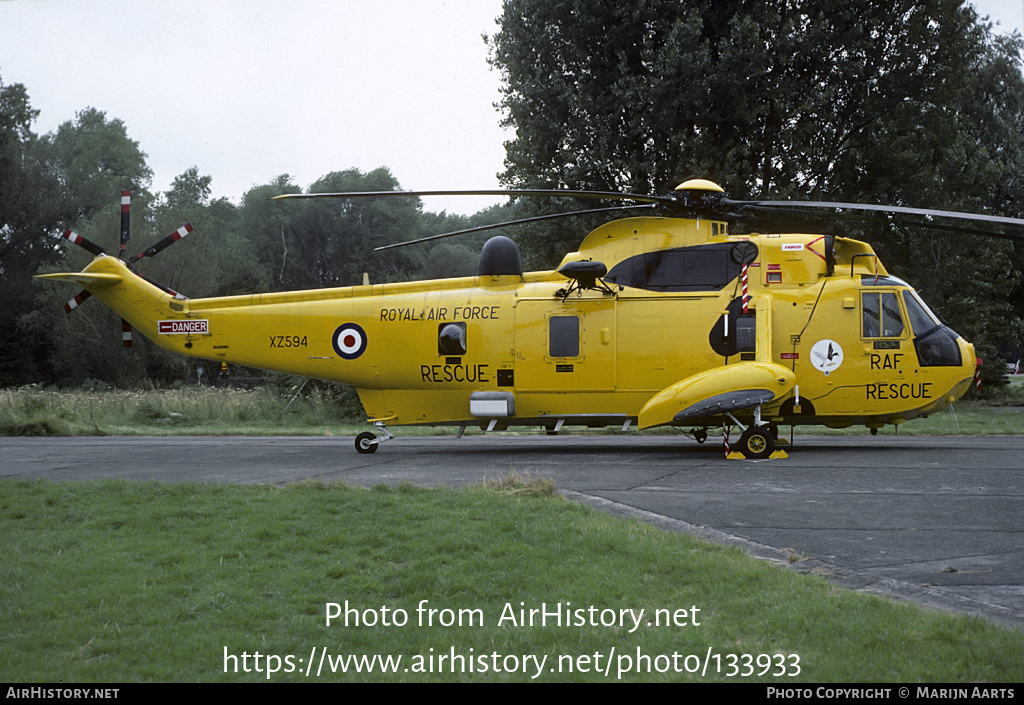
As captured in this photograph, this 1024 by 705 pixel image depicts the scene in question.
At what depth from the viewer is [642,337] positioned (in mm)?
13961

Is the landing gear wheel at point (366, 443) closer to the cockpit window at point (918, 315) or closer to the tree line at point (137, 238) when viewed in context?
the cockpit window at point (918, 315)

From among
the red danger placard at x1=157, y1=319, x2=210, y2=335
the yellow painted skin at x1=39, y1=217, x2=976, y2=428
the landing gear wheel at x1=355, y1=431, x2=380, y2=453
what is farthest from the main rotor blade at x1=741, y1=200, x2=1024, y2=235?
the red danger placard at x1=157, y1=319, x2=210, y2=335

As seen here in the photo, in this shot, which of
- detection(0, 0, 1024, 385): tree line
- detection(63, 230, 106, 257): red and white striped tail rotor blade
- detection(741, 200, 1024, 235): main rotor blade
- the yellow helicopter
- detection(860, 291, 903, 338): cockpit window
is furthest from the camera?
detection(0, 0, 1024, 385): tree line

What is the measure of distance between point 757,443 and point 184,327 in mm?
→ 9987

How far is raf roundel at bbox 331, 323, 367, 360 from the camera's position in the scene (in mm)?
14891

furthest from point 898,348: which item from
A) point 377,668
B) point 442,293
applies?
point 377,668

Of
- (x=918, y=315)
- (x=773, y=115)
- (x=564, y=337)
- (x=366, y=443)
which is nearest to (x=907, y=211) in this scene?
(x=918, y=315)

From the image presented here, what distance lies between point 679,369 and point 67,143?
78.4 m

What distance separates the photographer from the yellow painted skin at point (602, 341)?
13516 millimetres

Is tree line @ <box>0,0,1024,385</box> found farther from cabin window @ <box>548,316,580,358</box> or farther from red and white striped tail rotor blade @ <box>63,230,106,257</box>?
red and white striped tail rotor blade @ <box>63,230,106,257</box>

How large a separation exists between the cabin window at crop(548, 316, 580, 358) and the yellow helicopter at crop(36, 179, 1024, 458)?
0.02m

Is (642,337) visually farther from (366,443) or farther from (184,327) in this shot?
(184,327)

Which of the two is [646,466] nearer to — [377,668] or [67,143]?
[377,668]

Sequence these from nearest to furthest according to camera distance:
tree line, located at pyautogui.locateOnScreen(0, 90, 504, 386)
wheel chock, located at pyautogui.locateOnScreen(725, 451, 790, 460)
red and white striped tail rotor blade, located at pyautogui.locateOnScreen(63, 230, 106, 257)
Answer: wheel chock, located at pyautogui.locateOnScreen(725, 451, 790, 460) → red and white striped tail rotor blade, located at pyautogui.locateOnScreen(63, 230, 106, 257) → tree line, located at pyautogui.locateOnScreen(0, 90, 504, 386)
